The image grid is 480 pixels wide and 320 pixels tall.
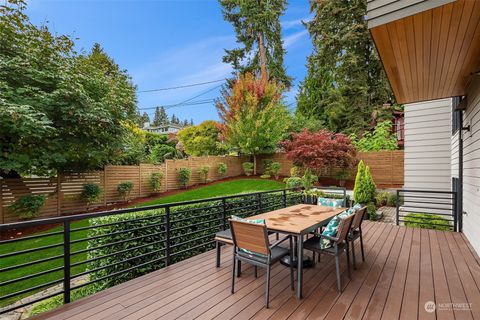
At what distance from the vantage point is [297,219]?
327cm

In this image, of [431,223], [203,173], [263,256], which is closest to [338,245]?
[263,256]

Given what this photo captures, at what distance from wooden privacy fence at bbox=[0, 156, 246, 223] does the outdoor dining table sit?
7508 millimetres

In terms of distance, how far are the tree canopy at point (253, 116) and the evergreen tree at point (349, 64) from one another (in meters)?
4.40

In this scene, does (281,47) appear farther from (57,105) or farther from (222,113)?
(57,105)

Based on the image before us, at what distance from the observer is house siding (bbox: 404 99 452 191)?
5883 millimetres

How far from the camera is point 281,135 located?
553 inches

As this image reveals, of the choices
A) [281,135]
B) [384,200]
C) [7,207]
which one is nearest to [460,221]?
[384,200]

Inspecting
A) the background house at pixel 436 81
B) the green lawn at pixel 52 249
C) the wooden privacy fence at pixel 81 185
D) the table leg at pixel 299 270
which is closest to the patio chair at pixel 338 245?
the table leg at pixel 299 270

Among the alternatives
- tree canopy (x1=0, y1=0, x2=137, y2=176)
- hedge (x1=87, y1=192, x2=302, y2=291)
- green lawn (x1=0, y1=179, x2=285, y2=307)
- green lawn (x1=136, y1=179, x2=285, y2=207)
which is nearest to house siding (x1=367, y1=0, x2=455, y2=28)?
hedge (x1=87, y1=192, x2=302, y2=291)

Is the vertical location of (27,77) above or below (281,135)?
above

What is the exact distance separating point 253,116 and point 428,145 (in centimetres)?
830

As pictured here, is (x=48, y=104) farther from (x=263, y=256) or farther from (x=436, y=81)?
(x=436, y=81)

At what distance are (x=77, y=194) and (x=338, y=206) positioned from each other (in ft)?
27.5

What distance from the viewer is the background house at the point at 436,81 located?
6.50 ft
